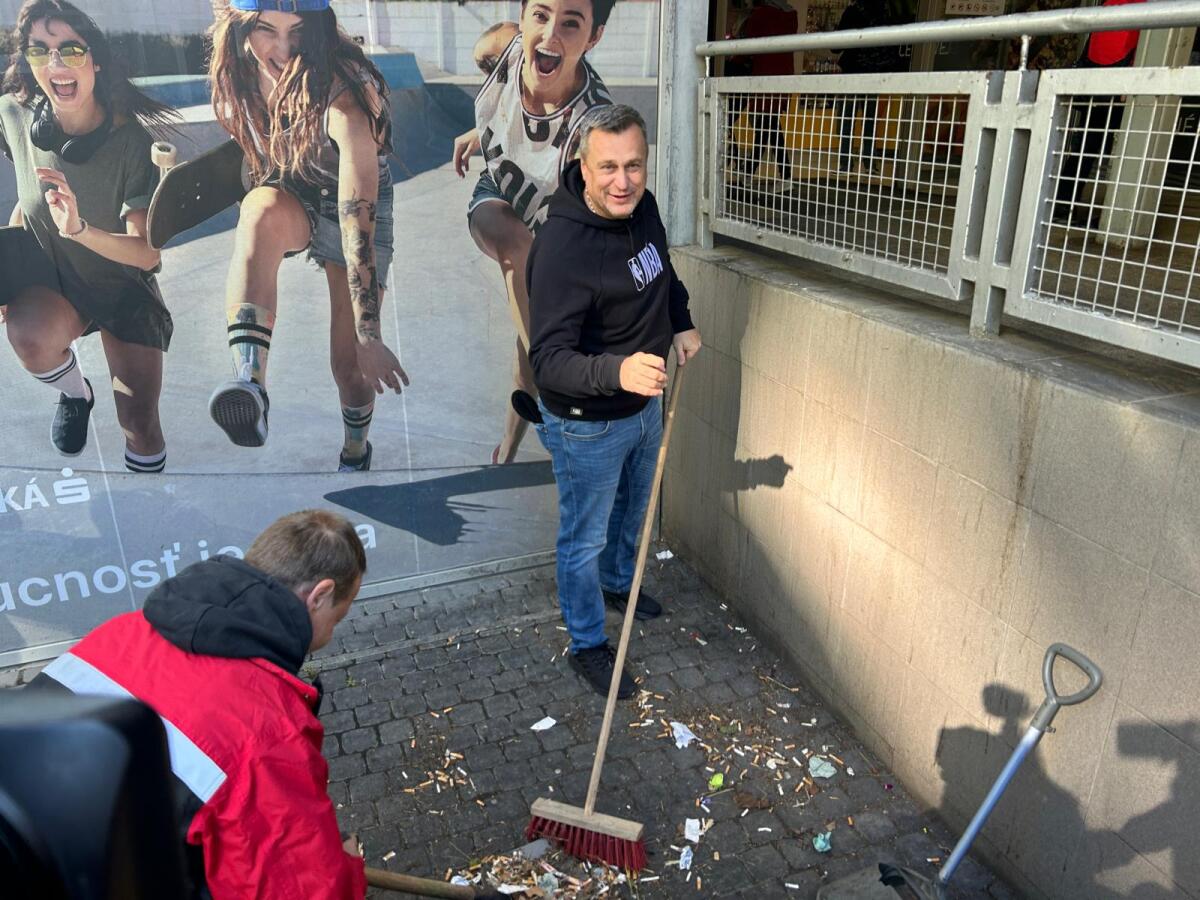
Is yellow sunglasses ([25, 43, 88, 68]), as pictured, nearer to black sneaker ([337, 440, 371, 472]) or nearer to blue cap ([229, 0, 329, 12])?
blue cap ([229, 0, 329, 12])

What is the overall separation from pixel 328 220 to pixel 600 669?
241 centimetres

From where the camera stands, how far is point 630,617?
3.55 metres

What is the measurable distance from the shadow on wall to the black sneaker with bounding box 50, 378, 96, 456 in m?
3.79

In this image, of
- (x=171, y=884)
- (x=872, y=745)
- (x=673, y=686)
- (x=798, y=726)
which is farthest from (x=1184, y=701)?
(x=171, y=884)

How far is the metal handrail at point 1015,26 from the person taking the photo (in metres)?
2.32

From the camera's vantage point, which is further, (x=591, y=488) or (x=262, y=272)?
(x=262, y=272)

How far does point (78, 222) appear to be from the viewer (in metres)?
3.78

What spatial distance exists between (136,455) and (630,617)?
2.43m

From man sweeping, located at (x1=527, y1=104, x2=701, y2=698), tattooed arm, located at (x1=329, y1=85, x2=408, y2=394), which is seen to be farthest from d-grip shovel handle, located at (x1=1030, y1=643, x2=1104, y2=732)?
tattooed arm, located at (x1=329, y1=85, x2=408, y2=394)

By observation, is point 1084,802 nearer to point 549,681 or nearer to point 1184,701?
point 1184,701

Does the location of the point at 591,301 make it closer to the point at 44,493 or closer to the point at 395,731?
the point at 395,731

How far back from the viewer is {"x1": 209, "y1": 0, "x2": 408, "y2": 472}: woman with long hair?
3.85 metres

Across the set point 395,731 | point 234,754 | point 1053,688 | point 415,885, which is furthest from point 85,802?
point 395,731

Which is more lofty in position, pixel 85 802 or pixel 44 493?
pixel 85 802
